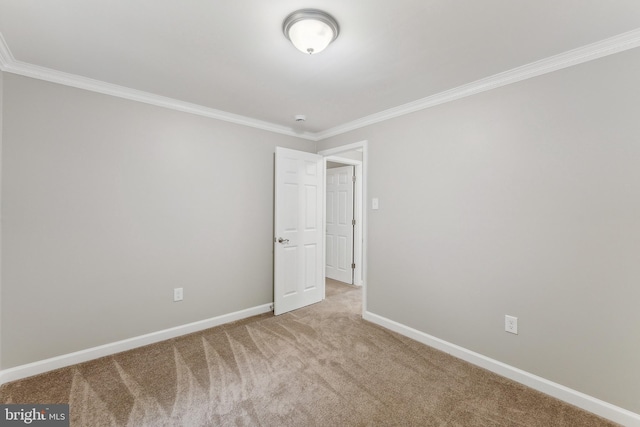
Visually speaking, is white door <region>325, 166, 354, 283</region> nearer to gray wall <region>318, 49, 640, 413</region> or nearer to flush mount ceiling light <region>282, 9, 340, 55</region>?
gray wall <region>318, 49, 640, 413</region>

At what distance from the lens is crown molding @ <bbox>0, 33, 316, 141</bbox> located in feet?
6.76

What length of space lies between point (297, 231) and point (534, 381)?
103 inches

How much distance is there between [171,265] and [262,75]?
200cm

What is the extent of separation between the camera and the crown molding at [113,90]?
6.76 feet

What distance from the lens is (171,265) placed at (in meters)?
2.84

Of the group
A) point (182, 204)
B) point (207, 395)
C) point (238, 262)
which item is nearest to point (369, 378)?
point (207, 395)

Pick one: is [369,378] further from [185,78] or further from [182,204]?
[185,78]

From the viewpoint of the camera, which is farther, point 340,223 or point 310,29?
point 340,223

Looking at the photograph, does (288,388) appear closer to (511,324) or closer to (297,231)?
(511,324)

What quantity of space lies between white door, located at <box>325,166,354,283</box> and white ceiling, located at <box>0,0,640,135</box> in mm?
2371

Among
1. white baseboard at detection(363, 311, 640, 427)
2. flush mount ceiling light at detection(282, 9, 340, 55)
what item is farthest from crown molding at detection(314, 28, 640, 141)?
white baseboard at detection(363, 311, 640, 427)

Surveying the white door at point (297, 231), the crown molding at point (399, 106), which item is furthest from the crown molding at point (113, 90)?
the white door at point (297, 231)

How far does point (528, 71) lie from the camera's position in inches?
82.0

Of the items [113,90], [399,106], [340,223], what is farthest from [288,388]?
[340,223]
